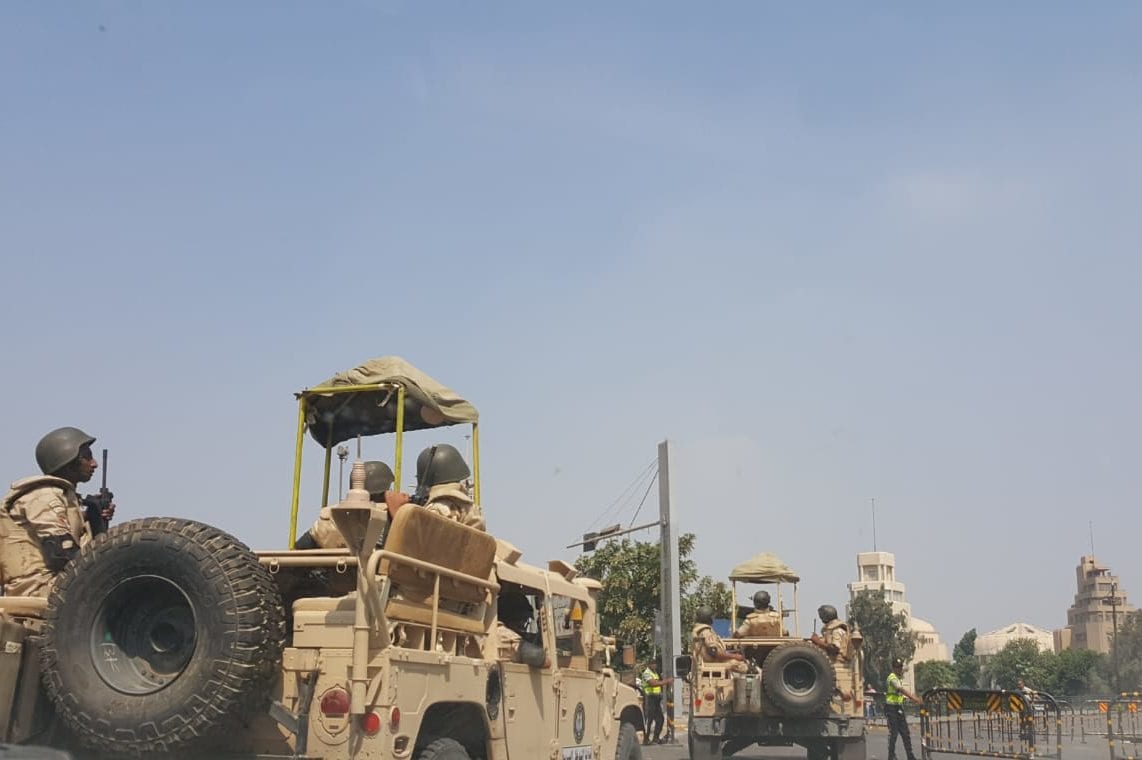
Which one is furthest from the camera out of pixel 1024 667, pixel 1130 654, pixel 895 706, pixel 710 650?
pixel 1024 667

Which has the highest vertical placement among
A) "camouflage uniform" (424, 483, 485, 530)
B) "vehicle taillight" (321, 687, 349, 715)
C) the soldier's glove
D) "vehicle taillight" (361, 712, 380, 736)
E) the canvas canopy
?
the canvas canopy

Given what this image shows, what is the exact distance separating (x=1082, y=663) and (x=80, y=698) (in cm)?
10181

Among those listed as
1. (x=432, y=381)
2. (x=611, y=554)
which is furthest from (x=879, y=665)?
(x=432, y=381)

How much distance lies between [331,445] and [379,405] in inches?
27.3

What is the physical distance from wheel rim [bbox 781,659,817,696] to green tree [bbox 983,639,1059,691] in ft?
276

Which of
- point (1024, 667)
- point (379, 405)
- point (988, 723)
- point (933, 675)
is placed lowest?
point (933, 675)

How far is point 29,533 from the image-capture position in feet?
23.3

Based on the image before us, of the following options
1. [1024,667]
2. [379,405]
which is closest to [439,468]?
[379,405]

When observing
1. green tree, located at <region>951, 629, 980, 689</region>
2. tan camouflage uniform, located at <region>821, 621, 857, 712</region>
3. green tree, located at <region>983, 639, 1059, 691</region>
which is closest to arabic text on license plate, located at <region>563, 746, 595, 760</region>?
tan camouflage uniform, located at <region>821, 621, 857, 712</region>

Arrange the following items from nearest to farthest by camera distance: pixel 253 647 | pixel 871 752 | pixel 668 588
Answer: pixel 253 647 < pixel 871 752 < pixel 668 588

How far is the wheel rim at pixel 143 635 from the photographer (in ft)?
20.4

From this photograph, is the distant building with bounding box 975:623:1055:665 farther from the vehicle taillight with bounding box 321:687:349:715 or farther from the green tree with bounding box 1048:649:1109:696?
the vehicle taillight with bounding box 321:687:349:715

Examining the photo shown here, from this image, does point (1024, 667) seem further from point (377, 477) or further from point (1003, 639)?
point (377, 477)

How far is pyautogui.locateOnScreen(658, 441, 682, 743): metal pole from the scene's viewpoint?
26344 millimetres
